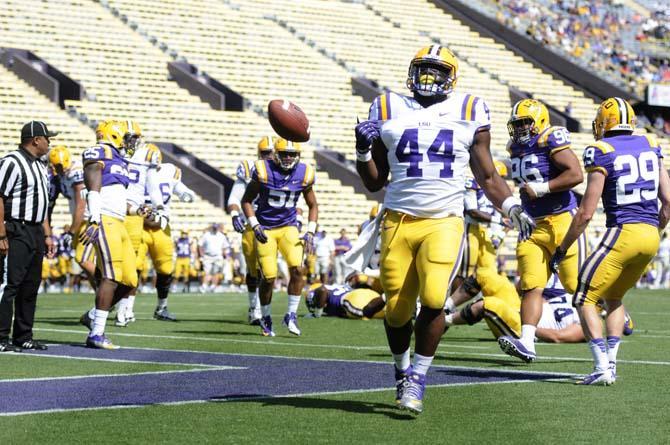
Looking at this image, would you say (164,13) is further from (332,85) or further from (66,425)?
(66,425)

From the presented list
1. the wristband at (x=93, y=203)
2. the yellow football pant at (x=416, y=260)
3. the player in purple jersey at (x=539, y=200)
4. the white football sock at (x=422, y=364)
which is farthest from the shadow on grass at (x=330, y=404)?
the wristband at (x=93, y=203)

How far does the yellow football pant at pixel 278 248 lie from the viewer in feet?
38.8

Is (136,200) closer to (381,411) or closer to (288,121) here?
(288,121)

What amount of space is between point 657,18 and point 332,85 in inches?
595

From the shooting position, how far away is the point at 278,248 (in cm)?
1216

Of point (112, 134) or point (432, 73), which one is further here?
point (112, 134)

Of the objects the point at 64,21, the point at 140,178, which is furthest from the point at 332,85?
the point at 140,178

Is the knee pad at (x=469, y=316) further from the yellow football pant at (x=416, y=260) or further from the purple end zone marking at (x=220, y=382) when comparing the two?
the yellow football pant at (x=416, y=260)

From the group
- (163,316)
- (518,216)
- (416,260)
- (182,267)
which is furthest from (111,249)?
(182,267)

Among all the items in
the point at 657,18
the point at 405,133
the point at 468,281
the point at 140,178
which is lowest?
the point at 468,281

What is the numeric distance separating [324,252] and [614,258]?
65.9 feet

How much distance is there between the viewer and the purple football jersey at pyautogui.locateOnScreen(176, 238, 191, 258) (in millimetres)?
25422

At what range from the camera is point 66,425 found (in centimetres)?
570

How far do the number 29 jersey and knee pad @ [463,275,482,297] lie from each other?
21.0 feet
